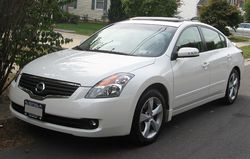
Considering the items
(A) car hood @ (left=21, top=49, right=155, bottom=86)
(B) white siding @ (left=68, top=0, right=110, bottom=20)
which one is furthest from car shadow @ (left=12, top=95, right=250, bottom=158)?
(B) white siding @ (left=68, top=0, right=110, bottom=20)

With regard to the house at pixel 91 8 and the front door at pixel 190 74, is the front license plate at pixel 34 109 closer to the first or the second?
the front door at pixel 190 74

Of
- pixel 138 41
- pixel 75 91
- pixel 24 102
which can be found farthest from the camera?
pixel 138 41

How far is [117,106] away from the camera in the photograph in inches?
199

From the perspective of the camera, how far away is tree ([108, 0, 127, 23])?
32.2m

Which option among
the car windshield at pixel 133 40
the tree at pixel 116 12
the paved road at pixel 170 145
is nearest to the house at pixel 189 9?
the tree at pixel 116 12

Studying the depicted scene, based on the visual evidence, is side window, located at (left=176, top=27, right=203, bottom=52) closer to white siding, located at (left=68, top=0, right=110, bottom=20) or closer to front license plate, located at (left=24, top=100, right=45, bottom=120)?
front license plate, located at (left=24, top=100, right=45, bottom=120)

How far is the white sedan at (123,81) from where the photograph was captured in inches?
199

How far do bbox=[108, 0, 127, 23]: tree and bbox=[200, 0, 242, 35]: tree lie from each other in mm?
6805

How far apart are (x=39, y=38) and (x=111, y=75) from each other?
2.57 m

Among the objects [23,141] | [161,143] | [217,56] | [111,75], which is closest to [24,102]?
[23,141]

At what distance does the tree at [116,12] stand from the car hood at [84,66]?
26.4m

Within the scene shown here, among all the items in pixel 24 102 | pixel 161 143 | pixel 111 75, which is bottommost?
pixel 161 143

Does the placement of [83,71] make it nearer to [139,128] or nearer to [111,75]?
[111,75]

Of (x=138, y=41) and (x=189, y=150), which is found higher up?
(x=138, y=41)
